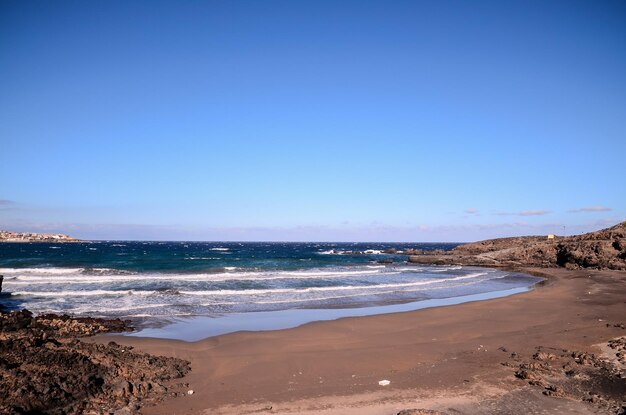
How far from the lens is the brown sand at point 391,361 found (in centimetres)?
768

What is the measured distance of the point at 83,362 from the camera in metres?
8.33

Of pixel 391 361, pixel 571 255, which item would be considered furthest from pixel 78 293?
pixel 571 255

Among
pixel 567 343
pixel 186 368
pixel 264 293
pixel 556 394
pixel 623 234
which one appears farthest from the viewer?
pixel 623 234

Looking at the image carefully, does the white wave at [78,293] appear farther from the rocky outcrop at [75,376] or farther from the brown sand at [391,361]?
the rocky outcrop at [75,376]

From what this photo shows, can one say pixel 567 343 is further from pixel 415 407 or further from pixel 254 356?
pixel 254 356

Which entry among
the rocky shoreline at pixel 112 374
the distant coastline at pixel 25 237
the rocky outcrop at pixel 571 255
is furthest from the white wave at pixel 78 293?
the distant coastline at pixel 25 237

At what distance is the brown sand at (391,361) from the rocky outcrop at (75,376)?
0.67 meters

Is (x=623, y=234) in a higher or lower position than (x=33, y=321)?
higher

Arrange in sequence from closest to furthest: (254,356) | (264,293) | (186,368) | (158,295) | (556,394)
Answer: (556,394)
(186,368)
(254,356)
(158,295)
(264,293)

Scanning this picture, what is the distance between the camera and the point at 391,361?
34.6 feet

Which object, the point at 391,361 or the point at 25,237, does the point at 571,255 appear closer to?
the point at 391,361

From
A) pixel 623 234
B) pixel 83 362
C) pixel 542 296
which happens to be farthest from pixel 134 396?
pixel 623 234

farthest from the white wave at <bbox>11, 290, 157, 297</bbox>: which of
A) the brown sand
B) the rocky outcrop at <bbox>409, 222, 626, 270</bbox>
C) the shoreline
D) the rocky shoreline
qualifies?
the rocky outcrop at <bbox>409, 222, 626, 270</bbox>

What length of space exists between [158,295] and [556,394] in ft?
66.7
